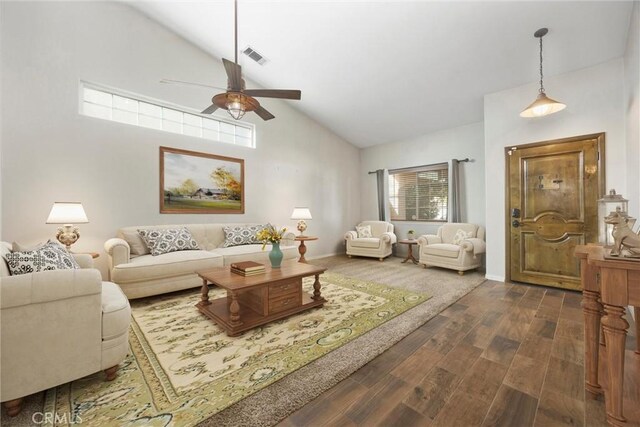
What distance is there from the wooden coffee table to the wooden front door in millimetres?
3134

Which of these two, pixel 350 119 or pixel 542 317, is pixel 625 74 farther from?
pixel 350 119

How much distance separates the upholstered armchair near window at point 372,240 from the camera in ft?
18.2

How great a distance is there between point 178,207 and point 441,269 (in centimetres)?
469

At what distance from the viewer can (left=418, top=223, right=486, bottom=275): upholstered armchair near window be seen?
4348mm

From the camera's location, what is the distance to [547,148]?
356 centimetres

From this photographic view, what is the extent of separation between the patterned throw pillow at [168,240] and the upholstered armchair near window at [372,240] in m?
3.28

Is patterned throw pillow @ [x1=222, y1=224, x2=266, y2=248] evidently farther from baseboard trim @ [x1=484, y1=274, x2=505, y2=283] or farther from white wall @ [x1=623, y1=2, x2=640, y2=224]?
white wall @ [x1=623, y1=2, x2=640, y2=224]

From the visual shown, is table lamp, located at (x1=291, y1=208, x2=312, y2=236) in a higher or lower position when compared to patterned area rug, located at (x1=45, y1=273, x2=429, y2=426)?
higher

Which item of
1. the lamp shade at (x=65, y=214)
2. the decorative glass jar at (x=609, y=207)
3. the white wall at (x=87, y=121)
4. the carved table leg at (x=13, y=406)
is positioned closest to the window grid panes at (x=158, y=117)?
the white wall at (x=87, y=121)

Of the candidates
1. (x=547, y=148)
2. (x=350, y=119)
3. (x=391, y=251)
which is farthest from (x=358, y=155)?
(x=547, y=148)

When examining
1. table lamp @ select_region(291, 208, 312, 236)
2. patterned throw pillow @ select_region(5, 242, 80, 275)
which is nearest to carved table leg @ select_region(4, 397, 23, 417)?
patterned throw pillow @ select_region(5, 242, 80, 275)

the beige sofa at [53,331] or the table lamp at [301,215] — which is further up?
the table lamp at [301,215]

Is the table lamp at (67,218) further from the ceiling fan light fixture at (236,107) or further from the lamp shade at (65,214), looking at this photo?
the ceiling fan light fixture at (236,107)

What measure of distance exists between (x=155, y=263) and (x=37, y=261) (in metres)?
1.26
